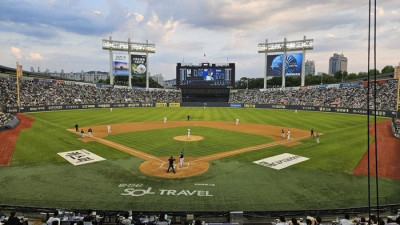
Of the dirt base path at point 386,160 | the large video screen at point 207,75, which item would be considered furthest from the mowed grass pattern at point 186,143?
the large video screen at point 207,75

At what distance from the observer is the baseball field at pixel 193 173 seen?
Result: 15164 mm

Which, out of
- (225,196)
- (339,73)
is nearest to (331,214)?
(225,196)

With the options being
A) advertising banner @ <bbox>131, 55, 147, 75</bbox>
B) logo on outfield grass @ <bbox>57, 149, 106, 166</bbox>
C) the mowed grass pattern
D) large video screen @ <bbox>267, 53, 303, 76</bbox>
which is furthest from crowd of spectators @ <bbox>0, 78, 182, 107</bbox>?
logo on outfield grass @ <bbox>57, 149, 106, 166</bbox>

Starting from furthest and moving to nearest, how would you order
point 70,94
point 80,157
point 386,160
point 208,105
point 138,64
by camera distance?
point 138,64, point 208,105, point 70,94, point 80,157, point 386,160

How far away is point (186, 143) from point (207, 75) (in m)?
63.3

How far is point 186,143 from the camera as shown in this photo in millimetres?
29922

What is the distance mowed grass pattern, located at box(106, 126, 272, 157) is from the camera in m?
26.7

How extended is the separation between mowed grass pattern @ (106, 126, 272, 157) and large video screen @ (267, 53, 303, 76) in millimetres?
56670

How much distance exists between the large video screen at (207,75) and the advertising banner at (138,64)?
12307 millimetres

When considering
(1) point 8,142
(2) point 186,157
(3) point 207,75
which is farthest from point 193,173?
(3) point 207,75

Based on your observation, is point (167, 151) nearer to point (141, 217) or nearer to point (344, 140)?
point (141, 217)

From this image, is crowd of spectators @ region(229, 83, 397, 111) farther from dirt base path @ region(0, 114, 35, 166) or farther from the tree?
dirt base path @ region(0, 114, 35, 166)

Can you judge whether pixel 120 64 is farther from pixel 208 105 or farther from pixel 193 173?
pixel 193 173

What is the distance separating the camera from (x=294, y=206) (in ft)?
47.6
